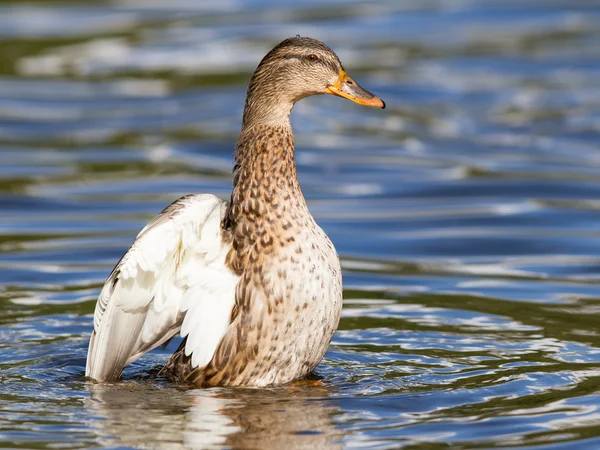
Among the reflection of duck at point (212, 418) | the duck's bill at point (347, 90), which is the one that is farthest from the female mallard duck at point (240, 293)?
the duck's bill at point (347, 90)

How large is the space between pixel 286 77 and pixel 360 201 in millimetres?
5055

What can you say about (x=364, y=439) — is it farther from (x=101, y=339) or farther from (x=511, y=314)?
(x=511, y=314)

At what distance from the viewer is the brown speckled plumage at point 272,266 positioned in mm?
7719

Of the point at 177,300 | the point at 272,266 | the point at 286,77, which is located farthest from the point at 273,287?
the point at 286,77

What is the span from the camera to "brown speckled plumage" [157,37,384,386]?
25.3 ft

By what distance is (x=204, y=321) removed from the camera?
778 cm

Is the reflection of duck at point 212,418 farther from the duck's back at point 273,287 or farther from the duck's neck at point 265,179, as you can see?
the duck's neck at point 265,179

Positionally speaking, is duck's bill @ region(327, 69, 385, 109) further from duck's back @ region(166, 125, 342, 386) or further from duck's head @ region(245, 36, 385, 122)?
duck's back @ region(166, 125, 342, 386)

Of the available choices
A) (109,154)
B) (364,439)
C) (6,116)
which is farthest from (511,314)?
(6,116)

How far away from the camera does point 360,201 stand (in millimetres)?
13102

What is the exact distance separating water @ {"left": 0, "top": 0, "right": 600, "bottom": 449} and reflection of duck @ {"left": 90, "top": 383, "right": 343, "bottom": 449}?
0.06 ft

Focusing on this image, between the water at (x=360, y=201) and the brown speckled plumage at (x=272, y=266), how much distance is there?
175 millimetres

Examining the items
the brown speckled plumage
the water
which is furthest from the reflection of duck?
the brown speckled plumage

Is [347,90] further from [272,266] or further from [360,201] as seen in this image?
[360,201]
